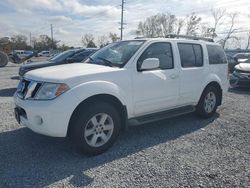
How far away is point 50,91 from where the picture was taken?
335 centimetres

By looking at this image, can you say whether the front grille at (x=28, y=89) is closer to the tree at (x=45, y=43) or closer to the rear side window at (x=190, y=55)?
the rear side window at (x=190, y=55)

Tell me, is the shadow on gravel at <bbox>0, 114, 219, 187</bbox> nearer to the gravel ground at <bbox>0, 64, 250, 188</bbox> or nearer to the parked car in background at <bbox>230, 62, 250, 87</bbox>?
the gravel ground at <bbox>0, 64, 250, 188</bbox>

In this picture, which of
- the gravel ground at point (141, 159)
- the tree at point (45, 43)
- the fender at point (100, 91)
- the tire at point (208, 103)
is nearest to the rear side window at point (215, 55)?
the tire at point (208, 103)

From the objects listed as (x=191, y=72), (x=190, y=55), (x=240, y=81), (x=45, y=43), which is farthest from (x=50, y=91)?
(x=45, y=43)

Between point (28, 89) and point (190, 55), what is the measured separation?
3.36 metres

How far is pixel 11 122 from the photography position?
5125 mm

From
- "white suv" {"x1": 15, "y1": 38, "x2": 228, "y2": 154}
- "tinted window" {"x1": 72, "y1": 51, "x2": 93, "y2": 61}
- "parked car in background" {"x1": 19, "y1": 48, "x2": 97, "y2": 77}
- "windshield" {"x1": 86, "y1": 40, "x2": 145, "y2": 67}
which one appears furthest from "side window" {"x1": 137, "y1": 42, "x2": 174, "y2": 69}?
"tinted window" {"x1": 72, "y1": 51, "x2": 93, "y2": 61}

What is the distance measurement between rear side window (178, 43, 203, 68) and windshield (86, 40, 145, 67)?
1020mm

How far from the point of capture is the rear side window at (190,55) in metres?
4.96

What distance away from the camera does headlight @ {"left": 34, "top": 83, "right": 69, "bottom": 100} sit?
10.9 ft

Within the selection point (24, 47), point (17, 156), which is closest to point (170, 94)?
point (17, 156)

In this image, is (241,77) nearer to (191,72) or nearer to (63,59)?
(191,72)

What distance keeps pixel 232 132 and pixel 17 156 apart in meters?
4.02

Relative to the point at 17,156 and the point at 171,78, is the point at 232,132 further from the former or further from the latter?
the point at 17,156
